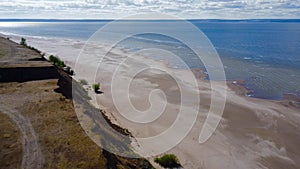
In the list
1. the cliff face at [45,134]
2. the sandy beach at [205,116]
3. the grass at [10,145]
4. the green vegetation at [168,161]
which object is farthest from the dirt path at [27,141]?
the green vegetation at [168,161]

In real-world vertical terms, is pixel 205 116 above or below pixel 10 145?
below

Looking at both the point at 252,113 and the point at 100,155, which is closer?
the point at 100,155

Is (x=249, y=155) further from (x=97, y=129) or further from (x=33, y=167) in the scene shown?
(x=33, y=167)

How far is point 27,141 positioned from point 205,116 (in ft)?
49.3

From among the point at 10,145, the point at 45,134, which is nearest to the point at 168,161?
the point at 45,134

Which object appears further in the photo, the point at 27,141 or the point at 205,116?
the point at 205,116

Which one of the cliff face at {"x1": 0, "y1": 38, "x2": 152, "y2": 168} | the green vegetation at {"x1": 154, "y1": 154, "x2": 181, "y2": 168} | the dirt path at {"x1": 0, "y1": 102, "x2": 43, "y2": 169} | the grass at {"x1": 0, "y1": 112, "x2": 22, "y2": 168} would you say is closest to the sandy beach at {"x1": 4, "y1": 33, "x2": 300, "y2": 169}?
the green vegetation at {"x1": 154, "y1": 154, "x2": 181, "y2": 168}

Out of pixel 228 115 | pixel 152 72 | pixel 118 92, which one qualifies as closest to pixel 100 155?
pixel 228 115

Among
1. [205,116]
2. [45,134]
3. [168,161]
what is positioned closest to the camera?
[45,134]

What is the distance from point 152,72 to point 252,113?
18.0 m

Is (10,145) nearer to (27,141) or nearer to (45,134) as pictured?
(27,141)

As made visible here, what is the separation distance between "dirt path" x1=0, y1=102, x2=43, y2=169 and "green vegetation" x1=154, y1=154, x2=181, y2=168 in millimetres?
6851

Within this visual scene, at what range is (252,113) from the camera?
22281mm

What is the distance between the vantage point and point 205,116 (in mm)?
21062
